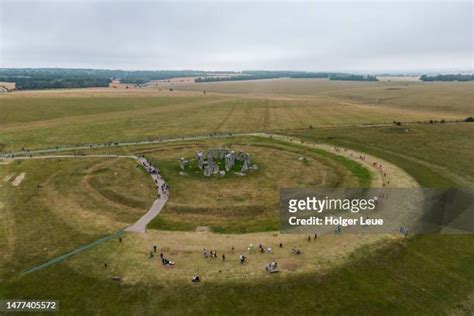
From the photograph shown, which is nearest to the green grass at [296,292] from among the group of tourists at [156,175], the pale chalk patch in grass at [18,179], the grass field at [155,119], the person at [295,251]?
the person at [295,251]

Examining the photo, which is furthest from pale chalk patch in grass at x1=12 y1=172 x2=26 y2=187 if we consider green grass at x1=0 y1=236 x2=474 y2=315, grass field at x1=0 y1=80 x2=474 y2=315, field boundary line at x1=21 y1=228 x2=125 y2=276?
green grass at x1=0 y1=236 x2=474 y2=315

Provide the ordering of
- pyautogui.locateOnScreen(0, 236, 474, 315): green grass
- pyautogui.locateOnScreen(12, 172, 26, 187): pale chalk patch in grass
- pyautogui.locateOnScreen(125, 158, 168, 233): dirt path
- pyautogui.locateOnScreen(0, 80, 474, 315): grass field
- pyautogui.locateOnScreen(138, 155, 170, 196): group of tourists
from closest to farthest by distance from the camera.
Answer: pyautogui.locateOnScreen(0, 236, 474, 315): green grass < pyautogui.locateOnScreen(0, 80, 474, 315): grass field < pyautogui.locateOnScreen(125, 158, 168, 233): dirt path < pyautogui.locateOnScreen(138, 155, 170, 196): group of tourists < pyautogui.locateOnScreen(12, 172, 26, 187): pale chalk patch in grass

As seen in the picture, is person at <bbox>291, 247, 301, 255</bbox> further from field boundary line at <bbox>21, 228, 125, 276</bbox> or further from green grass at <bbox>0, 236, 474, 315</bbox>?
field boundary line at <bbox>21, 228, 125, 276</bbox>

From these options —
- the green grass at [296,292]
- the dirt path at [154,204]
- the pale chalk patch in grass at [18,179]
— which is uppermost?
the pale chalk patch in grass at [18,179]

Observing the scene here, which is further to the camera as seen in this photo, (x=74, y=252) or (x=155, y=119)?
(x=155, y=119)

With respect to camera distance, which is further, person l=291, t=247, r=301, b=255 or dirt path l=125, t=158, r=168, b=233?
dirt path l=125, t=158, r=168, b=233

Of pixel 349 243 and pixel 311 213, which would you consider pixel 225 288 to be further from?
pixel 311 213

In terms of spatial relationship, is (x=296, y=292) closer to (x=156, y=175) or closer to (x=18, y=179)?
(x=156, y=175)

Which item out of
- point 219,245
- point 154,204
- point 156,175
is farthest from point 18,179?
point 219,245

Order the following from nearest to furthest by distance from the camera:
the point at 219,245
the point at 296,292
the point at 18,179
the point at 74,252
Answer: the point at 296,292
the point at 74,252
the point at 219,245
the point at 18,179

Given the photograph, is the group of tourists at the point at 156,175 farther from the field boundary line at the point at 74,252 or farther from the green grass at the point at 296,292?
the green grass at the point at 296,292

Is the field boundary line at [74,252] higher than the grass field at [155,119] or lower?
lower

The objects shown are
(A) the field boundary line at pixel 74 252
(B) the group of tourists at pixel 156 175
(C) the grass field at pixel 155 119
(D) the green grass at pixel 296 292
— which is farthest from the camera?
(C) the grass field at pixel 155 119
